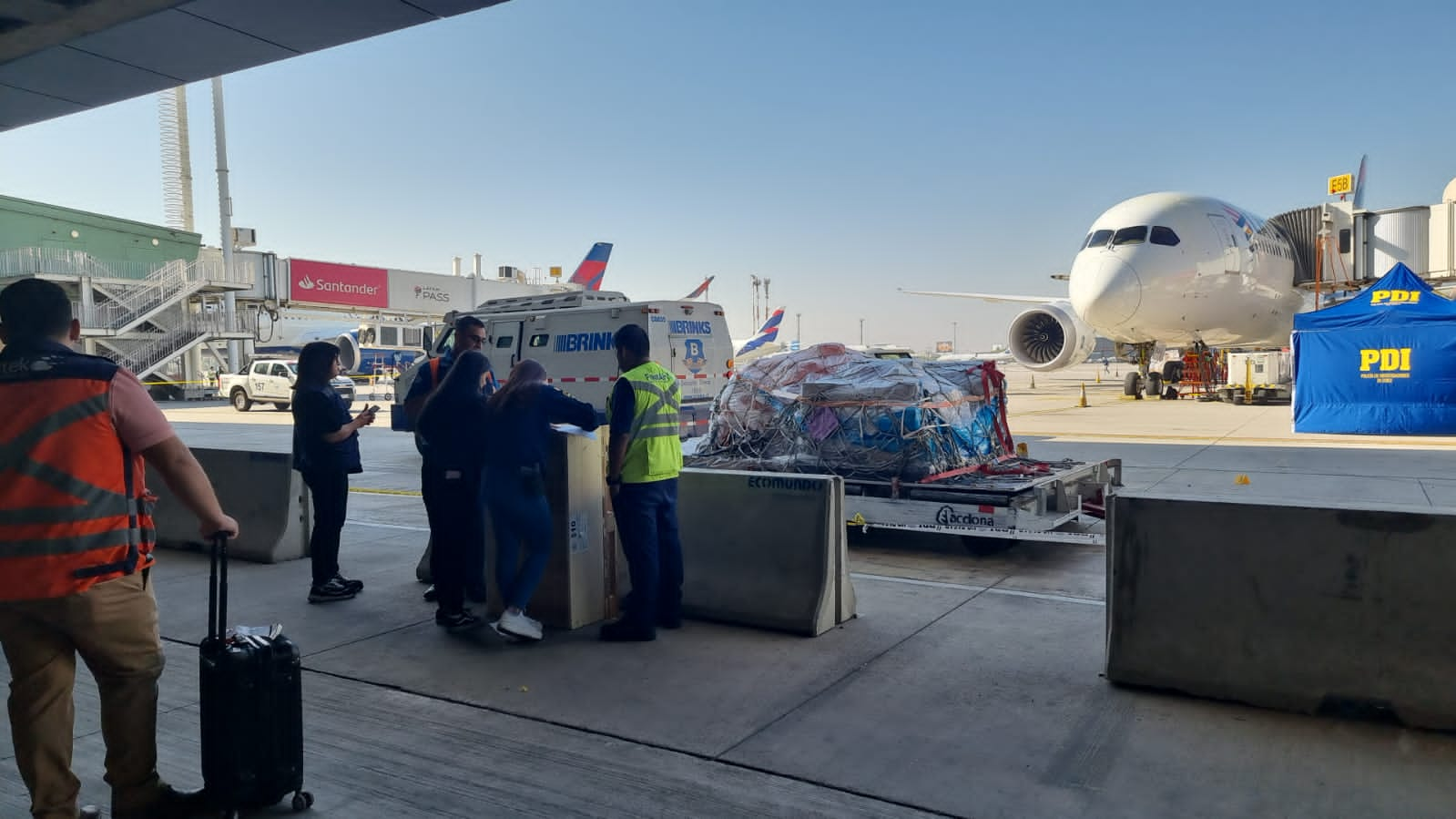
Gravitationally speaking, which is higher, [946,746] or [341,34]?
[341,34]

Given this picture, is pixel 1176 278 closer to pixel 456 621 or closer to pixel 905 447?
pixel 905 447

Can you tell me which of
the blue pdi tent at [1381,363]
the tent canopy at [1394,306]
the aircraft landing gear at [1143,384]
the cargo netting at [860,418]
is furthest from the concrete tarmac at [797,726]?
the aircraft landing gear at [1143,384]

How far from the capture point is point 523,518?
549cm

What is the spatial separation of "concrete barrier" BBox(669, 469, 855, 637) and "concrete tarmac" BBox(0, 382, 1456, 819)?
0.54 feet

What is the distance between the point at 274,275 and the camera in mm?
44094

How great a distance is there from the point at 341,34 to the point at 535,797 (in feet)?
16.4

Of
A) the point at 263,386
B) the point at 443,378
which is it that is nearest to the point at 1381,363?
the point at 443,378

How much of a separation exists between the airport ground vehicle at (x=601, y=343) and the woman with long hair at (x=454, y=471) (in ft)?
27.4

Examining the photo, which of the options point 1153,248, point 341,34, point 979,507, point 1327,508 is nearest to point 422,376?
point 341,34

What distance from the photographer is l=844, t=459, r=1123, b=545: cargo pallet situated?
7383mm

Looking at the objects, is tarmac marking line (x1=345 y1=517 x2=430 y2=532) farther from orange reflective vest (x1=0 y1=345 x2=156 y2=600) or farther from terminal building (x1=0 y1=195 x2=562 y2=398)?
terminal building (x1=0 y1=195 x2=562 y2=398)

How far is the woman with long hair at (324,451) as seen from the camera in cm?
650

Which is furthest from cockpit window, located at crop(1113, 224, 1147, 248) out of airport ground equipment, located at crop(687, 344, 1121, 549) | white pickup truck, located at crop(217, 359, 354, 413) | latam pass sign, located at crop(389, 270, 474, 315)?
latam pass sign, located at crop(389, 270, 474, 315)

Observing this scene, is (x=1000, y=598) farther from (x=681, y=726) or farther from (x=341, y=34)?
(x=341, y=34)
